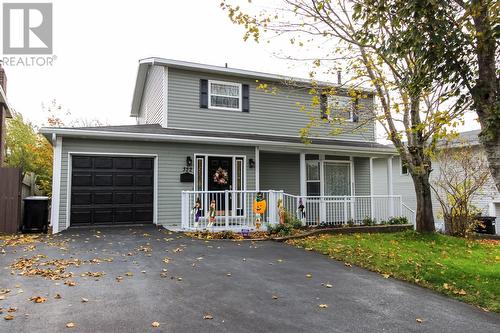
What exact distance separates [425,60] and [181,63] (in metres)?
8.70

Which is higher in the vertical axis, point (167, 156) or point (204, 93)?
point (204, 93)

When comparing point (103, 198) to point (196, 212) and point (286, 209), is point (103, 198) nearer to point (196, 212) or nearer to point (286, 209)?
point (196, 212)

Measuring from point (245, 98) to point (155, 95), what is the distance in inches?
141

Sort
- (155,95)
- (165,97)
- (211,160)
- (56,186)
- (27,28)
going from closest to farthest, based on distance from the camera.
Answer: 1. (56,186)
2. (211,160)
3. (165,97)
4. (27,28)
5. (155,95)

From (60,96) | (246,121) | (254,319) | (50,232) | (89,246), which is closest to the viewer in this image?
(254,319)

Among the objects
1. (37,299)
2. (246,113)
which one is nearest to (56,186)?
(37,299)

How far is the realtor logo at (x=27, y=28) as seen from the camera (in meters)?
12.6

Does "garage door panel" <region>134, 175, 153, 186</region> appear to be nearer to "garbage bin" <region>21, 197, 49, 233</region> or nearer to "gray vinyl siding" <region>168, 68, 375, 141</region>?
"gray vinyl siding" <region>168, 68, 375, 141</region>

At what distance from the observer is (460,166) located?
46.0ft

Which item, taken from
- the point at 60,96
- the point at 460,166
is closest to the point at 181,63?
the point at 460,166

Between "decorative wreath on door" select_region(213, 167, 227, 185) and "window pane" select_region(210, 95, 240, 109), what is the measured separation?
103 inches

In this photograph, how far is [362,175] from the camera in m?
15.5

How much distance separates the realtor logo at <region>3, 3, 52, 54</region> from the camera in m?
12.6

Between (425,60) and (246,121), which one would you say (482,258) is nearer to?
(425,60)
